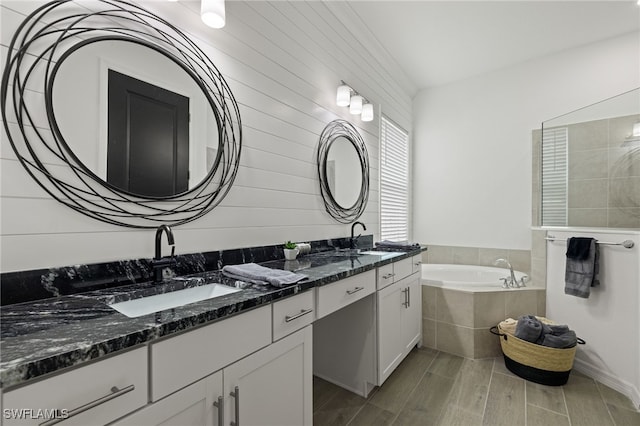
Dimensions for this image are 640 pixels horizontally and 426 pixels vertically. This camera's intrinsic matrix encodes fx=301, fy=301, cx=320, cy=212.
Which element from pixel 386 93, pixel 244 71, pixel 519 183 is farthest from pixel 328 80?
pixel 519 183

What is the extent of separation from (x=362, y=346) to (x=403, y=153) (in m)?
→ 2.73

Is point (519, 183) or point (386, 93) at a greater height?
point (386, 93)

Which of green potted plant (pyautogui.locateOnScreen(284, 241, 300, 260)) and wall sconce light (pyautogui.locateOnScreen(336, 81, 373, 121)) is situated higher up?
wall sconce light (pyautogui.locateOnScreen(336, 81, 373, 121))

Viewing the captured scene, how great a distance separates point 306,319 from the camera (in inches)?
52.7

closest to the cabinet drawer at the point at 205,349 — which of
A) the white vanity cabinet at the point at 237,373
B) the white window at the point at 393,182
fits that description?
the white vanity cabinet at the point at 237,373

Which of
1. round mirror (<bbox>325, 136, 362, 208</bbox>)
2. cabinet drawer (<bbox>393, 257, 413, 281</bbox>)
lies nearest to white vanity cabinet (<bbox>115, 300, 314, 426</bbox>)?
cabinet drawer (<bbox>393, 257, 413, 281</bbox>)

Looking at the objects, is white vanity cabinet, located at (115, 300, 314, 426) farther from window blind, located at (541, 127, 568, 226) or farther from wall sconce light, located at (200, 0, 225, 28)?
window blind, located at (541, 127, 568, 226)

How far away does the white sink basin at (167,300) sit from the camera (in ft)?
3.41

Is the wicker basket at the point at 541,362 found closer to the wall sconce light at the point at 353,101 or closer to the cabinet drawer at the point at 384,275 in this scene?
the cabinet drawer at the point at 384,275

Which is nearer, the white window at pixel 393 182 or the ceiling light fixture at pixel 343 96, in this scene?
the ceiling light fixture at pixel 343 96

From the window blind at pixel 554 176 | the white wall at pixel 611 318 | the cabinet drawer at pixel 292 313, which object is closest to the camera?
the cabinet drawer at pixel 292 313

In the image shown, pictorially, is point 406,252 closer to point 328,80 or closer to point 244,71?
point 328,80

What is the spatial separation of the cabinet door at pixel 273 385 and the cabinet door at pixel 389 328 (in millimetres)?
796

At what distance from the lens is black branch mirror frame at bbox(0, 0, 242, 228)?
973mm
